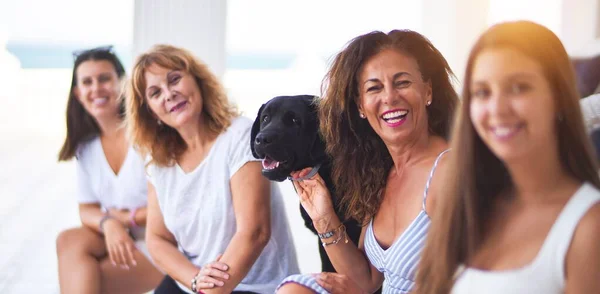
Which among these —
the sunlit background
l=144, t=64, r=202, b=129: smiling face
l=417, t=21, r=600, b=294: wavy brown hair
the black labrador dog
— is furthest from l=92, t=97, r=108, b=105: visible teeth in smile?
l=417, t=21, r=600, b=294: wavy brown hair

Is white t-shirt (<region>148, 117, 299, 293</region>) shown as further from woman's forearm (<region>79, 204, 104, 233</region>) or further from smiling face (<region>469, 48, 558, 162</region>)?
smiling face (<region>469, 48, 558, 162</region>)

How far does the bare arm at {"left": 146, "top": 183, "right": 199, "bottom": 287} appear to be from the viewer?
4.53 feet

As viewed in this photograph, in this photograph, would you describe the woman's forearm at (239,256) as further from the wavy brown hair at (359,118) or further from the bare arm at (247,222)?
the wavy brown hair at (359,118)

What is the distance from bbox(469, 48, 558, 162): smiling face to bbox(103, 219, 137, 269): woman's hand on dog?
1129mm

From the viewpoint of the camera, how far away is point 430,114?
1.02 meters

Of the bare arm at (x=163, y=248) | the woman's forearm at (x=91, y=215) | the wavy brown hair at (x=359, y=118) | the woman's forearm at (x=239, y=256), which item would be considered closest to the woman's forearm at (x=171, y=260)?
the bare arm at (x=163, y=248)

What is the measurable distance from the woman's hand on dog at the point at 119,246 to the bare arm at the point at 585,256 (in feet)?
3.85

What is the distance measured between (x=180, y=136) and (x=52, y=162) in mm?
847

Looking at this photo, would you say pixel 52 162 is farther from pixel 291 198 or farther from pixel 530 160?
pixel 530 160

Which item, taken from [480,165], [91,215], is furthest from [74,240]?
[480,165]

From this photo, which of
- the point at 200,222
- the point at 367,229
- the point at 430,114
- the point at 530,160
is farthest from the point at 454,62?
the point at 200,222

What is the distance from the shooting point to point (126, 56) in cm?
178

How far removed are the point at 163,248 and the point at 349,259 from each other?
1.72 feet

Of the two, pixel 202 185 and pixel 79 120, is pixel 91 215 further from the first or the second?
pixel 202 185
